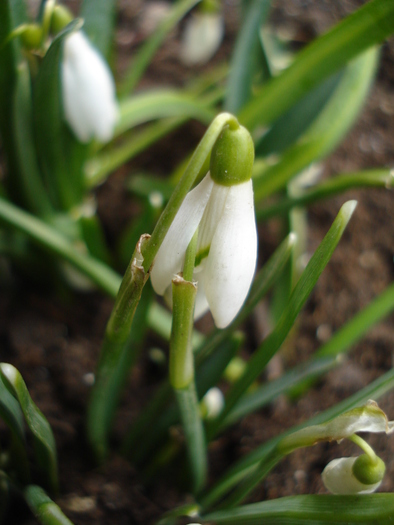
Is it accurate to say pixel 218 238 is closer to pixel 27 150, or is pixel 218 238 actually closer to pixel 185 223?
pixel 185 223

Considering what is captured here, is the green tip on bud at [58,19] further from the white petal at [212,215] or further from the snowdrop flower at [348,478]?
the snowdrop flower at [348,478]

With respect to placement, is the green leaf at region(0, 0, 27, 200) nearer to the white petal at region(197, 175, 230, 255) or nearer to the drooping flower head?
the white petal at region(197, 175, 230, 255)

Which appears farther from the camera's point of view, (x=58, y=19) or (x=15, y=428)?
(x=58, y=19)

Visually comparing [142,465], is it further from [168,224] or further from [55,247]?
[168,224]

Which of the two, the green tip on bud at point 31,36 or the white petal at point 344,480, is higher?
the green tip on bud at point 31,36

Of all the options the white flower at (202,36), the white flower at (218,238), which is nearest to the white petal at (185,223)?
the white flower at (218,238)

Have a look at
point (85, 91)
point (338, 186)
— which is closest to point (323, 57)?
point (338, 186)

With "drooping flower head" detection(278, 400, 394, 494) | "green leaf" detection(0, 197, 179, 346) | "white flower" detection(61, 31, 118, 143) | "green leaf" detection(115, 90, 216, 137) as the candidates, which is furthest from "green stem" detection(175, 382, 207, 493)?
"green leaf" detection(115, 90, 216, 137)
